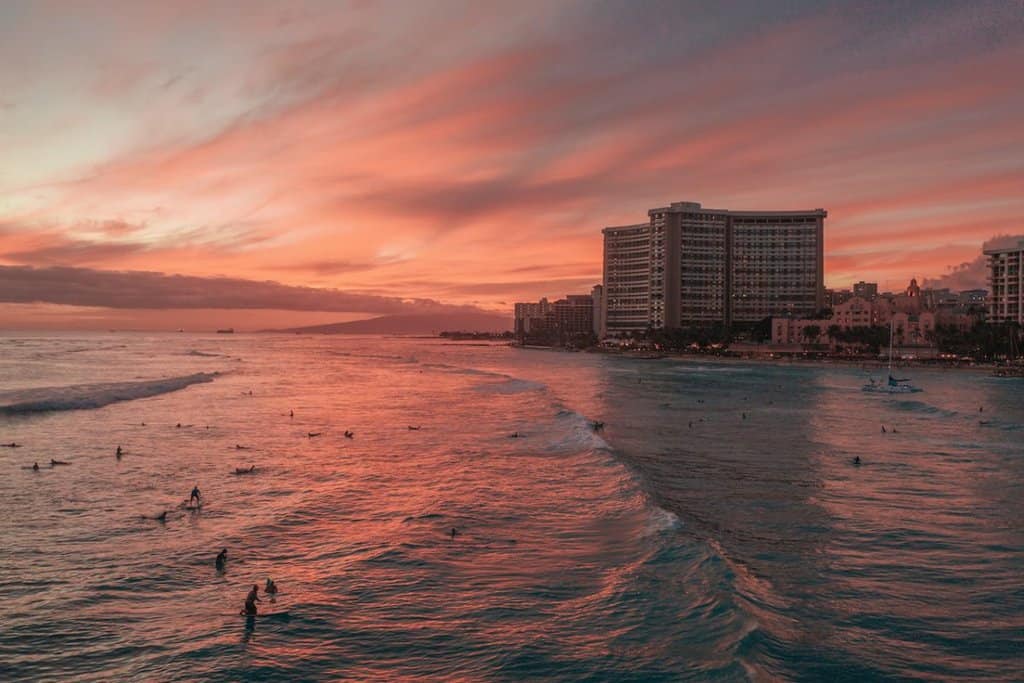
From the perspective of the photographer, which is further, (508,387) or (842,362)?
(842,362)

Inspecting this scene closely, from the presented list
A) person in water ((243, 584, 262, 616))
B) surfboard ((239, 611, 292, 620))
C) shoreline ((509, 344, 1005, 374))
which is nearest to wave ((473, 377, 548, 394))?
surfboard ((239, 611, 292, 620))

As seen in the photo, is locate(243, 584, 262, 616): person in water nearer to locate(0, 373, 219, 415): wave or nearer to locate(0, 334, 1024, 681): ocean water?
locate(0, 334, 1024, 681): ocean water

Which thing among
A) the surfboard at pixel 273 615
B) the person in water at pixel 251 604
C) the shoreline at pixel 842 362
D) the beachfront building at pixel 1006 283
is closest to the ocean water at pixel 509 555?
the surfboard at pixel 273 615

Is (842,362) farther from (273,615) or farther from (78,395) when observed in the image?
(273,615)

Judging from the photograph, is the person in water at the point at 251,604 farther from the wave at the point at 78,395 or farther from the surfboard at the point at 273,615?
the wave at the point at 78,395

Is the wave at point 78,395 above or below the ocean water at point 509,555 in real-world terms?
above

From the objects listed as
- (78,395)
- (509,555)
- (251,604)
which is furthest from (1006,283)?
(251,604)
